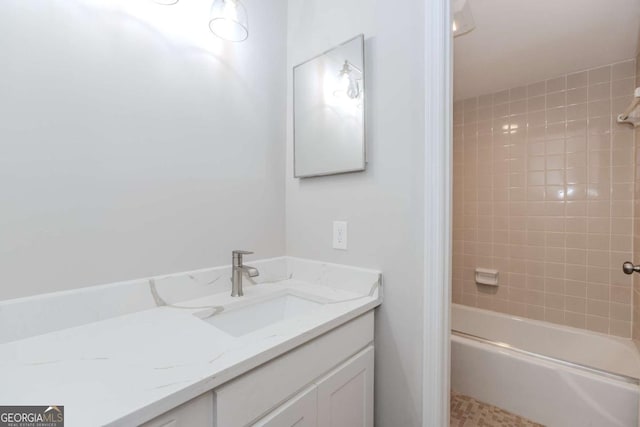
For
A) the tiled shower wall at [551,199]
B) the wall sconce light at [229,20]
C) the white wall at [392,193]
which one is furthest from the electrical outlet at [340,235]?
the tiled shower wall at [551,199]

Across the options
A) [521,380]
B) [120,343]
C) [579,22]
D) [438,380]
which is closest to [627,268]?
[521,380]

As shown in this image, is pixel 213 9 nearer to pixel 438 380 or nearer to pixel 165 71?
pixel 165 71

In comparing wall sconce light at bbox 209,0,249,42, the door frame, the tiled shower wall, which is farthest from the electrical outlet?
the tiled shower wall

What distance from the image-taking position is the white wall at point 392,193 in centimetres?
97

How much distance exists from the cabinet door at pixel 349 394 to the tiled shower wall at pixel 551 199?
1.88 meters

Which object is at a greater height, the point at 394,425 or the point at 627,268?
the point at 627,268

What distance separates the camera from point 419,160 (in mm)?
960

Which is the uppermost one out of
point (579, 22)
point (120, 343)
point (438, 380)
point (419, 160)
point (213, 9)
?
point (579, 22)

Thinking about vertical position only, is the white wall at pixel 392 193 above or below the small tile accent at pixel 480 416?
above

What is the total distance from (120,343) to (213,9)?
3.52 ft

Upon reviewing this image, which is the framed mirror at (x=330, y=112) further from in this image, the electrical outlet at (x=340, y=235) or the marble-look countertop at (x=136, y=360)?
the marble-look countertop at (x=136, y=360)

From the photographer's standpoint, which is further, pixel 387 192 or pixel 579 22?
pixel 579 22

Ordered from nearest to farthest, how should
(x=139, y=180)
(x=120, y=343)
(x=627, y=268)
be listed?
(x=120, y=343)
(x=139, y=180)
(x=627, y=268)

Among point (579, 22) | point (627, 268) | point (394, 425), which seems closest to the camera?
point (394, 425)
